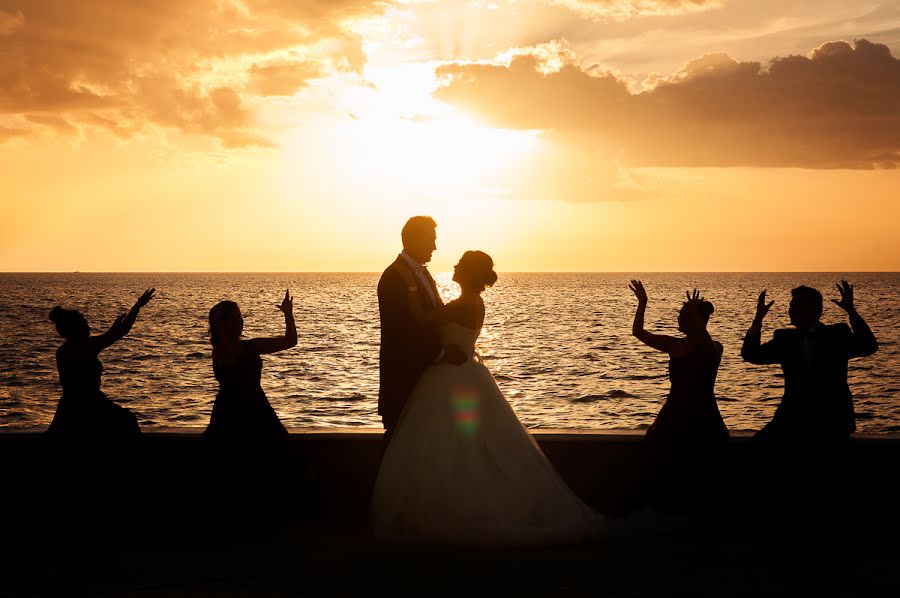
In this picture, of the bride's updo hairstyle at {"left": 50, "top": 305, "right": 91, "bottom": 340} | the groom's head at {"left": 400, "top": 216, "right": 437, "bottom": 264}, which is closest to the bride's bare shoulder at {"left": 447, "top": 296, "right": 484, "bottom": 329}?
the groom's head at {"left": 400, "top": 216, "right": 437, "bottom": 264}

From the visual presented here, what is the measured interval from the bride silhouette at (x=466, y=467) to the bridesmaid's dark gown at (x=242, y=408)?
39.5 inches

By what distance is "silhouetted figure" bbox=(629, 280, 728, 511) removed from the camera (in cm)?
779

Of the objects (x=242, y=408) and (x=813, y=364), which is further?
(x=242, y=408)

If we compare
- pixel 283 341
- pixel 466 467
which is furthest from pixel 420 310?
pixel 466 467

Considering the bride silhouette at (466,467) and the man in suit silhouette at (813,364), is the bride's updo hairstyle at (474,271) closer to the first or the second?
the bride silhouette at (466,467)

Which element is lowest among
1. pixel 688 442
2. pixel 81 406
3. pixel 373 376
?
pixel 373 376

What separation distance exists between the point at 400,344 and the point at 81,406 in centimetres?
244

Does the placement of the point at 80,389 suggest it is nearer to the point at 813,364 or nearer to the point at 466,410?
the point at 466,410

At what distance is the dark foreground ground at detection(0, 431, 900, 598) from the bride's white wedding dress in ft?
0.66

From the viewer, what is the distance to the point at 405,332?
25.5ft

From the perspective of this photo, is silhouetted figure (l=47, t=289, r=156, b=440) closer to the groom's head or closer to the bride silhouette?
the groom's head

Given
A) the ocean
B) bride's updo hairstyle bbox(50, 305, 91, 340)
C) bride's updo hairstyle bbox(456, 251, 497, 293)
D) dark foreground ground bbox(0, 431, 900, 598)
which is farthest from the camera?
the ocean

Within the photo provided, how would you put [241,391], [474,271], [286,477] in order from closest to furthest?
[474,271]
[241,391]
[286,477]

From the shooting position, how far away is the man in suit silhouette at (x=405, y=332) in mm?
7758
